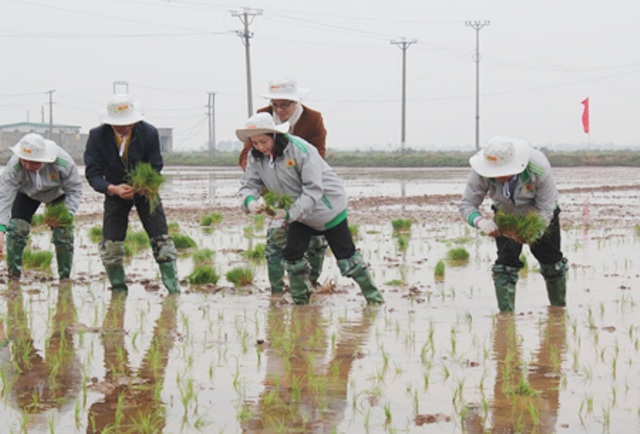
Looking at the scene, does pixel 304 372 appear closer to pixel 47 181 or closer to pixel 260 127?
pixel 260 127

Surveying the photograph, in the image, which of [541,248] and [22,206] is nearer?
[541,248]

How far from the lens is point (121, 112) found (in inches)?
296

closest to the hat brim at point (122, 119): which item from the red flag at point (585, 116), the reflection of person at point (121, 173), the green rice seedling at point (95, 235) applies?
the reflection of person at point (121, 173)

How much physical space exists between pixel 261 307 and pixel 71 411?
2.92 m

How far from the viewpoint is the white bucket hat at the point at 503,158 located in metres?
6.54

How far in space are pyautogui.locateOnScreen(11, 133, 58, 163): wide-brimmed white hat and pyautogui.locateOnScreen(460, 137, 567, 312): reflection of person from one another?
123 inches

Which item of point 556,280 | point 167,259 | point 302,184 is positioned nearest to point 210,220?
point 167,259

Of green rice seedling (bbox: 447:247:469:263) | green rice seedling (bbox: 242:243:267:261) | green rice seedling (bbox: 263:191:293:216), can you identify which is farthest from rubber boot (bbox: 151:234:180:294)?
green rice seedling (bbox: 447:247:469:263)

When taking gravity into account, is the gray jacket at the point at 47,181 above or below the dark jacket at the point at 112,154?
below

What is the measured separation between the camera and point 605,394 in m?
4.82

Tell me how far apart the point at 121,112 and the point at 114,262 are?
1175mm

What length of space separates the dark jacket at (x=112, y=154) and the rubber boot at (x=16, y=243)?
1114mm

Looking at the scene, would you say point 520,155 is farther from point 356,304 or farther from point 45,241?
point 45,241

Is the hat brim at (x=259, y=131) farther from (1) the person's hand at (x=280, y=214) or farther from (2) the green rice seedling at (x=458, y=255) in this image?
(2) the green rice seedling at (x=458, y=255)
